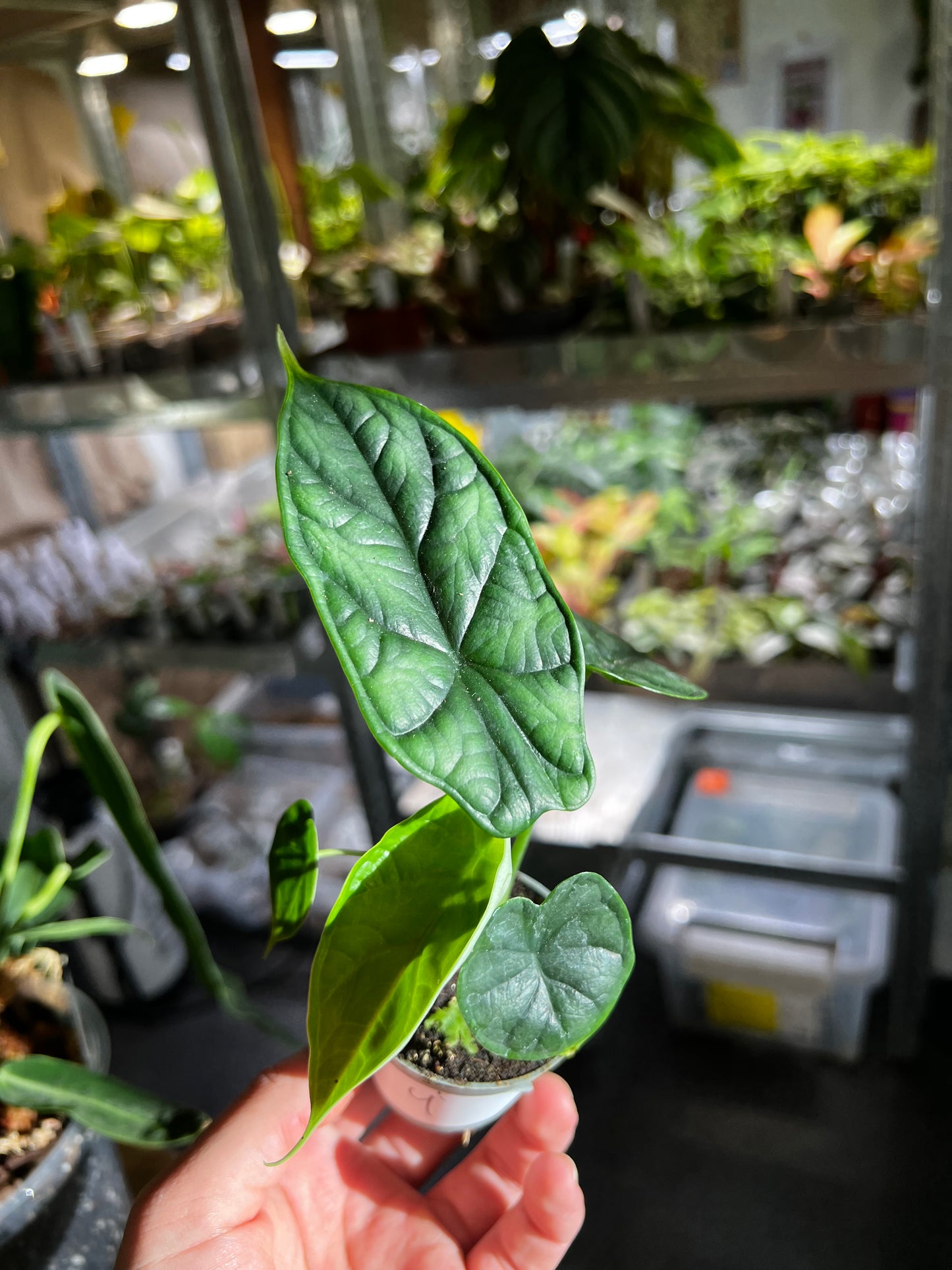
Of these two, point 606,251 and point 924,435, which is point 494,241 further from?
point 924,435

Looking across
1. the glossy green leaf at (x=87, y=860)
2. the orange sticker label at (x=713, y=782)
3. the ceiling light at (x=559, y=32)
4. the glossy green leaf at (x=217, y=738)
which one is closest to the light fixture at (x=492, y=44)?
the ceiling light at (x=559, y=32)

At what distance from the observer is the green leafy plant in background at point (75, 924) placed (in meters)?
0.65

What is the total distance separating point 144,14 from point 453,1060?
54.3 inches

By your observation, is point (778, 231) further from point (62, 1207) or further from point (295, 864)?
point (62, 1207)

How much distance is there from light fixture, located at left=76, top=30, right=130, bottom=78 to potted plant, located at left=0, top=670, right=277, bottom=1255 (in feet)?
3.22

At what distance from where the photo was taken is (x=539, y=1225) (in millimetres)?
560

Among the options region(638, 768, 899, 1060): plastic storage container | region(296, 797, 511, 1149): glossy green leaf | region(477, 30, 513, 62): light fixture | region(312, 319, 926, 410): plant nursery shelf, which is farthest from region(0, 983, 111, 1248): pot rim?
region(477, 30, 513, 62): light fixture

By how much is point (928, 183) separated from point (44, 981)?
4.17ft

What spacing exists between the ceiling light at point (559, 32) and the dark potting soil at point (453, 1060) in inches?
37.6

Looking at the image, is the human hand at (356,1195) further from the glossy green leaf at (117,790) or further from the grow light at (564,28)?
the grow light at (564,28)

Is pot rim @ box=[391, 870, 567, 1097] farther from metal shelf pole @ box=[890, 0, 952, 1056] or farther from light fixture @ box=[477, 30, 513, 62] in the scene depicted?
light fixture @ box=[477, 30, 513, 62]

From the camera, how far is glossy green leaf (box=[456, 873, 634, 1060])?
0.37m

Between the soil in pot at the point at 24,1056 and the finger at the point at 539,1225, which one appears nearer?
the finger at the point at 539,1225

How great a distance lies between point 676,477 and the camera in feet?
4.97
